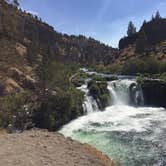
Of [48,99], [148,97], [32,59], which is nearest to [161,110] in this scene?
[148,97]

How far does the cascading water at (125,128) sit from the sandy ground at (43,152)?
21.2ft

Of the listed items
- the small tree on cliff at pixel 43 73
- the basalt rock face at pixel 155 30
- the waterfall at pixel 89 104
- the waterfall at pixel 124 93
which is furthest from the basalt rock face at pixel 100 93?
the basalt rock face at pixel 155 30

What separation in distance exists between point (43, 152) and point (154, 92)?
41075 mm

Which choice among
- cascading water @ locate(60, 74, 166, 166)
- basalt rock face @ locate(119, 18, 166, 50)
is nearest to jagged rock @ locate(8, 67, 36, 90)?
cascading water @ locate(60, 74, 166, 166)

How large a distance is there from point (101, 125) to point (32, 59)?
59.2m

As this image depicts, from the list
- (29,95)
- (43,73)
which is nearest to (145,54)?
(43,73)

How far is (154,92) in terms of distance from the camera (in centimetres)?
5491

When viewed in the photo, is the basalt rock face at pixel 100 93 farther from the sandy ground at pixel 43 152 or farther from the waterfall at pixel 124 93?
the sandy ground at pixel 43 152

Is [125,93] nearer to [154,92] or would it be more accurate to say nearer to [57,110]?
[154,92]

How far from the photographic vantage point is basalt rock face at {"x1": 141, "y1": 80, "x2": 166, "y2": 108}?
53344 mm

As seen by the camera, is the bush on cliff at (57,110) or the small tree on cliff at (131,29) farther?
the small tree on cliff at (131,29)

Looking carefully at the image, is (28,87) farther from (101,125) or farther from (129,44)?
(129,44)

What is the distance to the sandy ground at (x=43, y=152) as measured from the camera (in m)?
15.1

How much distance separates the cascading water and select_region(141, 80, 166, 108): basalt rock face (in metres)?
1.16
